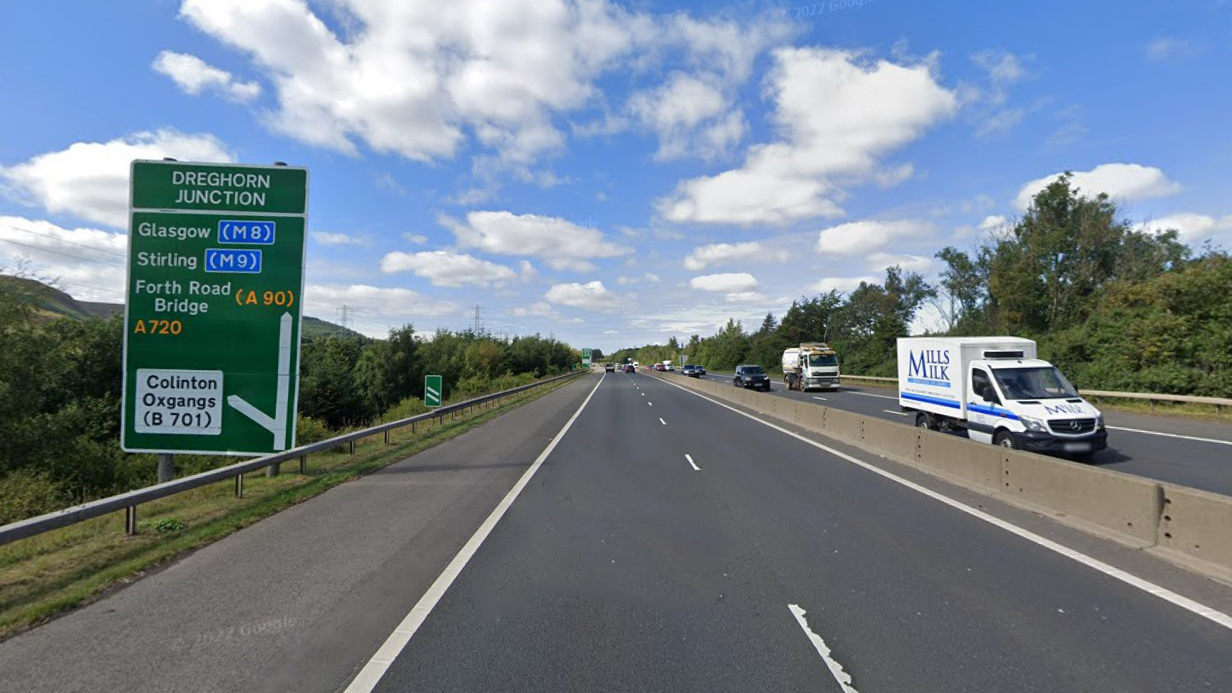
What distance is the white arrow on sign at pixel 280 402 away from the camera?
32.4ft

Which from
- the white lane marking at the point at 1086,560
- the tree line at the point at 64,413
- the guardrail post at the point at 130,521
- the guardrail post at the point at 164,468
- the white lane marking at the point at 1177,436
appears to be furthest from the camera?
the white lane marking at the point at 1177,436

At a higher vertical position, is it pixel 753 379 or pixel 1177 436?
pixel 753 379

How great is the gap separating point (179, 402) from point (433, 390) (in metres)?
13.5

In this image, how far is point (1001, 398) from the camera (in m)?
13.2

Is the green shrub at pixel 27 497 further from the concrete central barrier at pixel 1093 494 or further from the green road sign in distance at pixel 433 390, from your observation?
the concrete central barrier at pixel 1093 494

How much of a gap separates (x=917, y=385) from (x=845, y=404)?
12160 mm

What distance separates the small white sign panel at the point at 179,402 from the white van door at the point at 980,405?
49.2 ft

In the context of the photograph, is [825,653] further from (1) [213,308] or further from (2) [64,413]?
(2) [64,413]

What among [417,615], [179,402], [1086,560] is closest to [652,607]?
[417,615]

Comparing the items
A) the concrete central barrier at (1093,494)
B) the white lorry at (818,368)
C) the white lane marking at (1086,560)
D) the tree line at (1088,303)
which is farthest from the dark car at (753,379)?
the white lane marking at (1086,560)

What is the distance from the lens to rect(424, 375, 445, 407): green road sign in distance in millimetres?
23109

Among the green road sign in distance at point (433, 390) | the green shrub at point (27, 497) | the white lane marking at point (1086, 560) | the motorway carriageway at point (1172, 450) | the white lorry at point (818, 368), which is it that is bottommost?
the green shrub at point (27, 497)

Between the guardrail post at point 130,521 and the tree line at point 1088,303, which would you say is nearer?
the guardrail post at point 130,521

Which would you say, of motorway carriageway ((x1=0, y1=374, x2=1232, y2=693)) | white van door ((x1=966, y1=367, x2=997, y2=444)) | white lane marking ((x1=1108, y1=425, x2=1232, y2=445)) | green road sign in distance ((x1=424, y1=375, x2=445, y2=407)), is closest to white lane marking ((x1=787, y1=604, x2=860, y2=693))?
motorway carriageway ((x1=0, y1=374, x2=1232, y2=693))
